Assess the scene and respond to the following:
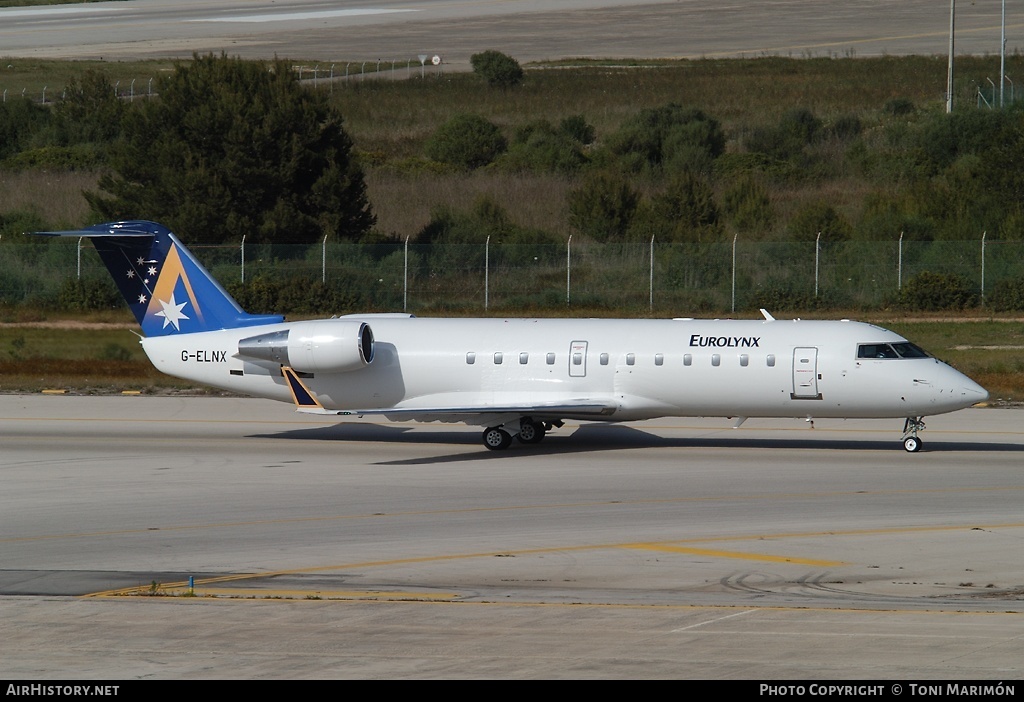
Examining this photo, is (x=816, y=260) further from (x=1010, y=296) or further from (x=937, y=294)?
(x=1010, y=296)

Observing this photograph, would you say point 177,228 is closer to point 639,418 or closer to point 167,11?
point 639,418

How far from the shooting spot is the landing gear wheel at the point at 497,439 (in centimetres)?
2878

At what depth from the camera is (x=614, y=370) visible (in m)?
28.5

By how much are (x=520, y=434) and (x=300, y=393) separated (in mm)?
5119

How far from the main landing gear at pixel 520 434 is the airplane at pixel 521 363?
0.03m

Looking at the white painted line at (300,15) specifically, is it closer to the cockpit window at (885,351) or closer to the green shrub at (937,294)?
the green shrub at (937,294)

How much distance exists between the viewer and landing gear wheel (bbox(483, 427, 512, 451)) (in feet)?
94.4

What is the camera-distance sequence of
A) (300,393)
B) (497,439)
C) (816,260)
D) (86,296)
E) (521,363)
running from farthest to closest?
(86,296) < (816,260) < (300,393) < (521,363) < (497,439)

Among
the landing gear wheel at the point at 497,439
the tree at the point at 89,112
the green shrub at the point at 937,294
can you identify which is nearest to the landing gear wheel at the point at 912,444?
the landing gear wheel at the point at 497,439

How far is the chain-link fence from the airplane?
22.2 meters

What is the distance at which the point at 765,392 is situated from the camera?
1094 inches

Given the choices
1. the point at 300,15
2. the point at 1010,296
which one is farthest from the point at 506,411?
the point at 300,15
